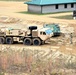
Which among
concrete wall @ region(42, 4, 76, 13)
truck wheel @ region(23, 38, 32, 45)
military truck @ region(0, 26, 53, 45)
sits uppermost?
concrete wall @ region(42, 4, 76, 13)

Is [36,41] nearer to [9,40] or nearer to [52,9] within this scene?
[9,40]

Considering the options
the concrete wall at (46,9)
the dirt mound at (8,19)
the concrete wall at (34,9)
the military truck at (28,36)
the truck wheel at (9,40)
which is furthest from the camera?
the concrete wall at (34,9)

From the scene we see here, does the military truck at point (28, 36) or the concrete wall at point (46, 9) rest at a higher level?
the concrete wall at point (46, 9)

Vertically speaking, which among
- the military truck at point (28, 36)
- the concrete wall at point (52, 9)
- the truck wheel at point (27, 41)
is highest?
the concrete wall at point (52, 9)

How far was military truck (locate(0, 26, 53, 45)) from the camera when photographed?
96.6ft

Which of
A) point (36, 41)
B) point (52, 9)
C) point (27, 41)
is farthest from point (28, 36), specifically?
point (52, 9)

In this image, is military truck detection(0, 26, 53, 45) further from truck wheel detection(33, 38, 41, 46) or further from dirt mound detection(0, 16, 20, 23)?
dirt mound detection(0, 16, 20, 23)

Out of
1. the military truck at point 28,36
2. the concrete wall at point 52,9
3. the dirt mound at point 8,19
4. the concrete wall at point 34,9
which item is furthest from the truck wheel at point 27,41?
the concrete wall at point 34,9

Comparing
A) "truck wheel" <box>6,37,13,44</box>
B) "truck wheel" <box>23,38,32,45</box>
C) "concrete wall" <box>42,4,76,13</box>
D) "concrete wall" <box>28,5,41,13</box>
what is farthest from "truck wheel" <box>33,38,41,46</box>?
"concrete wall" <box>28,5,41,13</box>

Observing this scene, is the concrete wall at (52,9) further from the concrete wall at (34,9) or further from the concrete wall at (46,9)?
the concrete wall at (34,9)

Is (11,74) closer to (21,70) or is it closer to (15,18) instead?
(21,70)

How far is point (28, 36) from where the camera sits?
29.8m

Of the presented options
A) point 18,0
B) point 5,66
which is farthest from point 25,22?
point 18,0

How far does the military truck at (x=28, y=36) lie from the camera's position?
2945 centimetres
